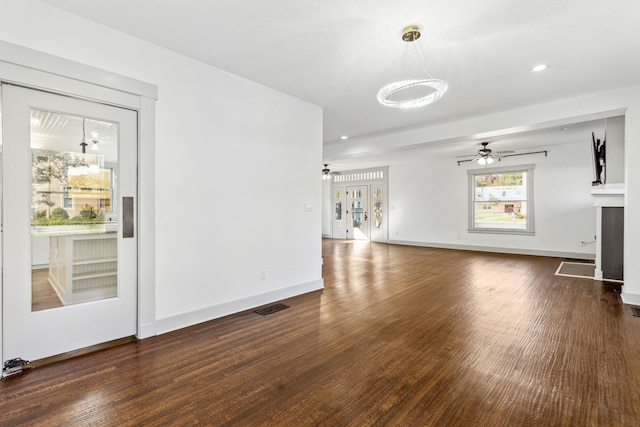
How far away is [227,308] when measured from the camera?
3.53 metres

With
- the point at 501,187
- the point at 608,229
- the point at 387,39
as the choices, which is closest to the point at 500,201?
the point at 501,187

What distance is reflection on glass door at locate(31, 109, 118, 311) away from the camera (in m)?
2.45

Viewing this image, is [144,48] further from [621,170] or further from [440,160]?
[440,160]

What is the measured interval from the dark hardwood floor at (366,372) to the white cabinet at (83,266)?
0.54m

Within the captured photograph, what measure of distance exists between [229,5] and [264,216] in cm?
228

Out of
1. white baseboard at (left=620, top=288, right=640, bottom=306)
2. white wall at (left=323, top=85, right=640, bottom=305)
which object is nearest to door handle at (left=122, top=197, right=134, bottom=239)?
white wall at (left=323, top=85, right=640, bottom=305)

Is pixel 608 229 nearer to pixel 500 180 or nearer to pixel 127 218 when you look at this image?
pixel 500 180

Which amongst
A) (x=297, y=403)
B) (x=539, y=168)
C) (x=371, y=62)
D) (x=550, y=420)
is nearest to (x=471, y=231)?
(x=539, y=168)

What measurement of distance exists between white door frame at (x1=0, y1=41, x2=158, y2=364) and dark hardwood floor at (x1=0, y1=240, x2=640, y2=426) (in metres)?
0.51

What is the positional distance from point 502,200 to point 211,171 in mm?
8094

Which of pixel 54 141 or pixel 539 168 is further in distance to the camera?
pixel 539 168

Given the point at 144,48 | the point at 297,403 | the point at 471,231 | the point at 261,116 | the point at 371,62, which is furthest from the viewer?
the point at 471,231

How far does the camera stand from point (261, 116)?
154 inches

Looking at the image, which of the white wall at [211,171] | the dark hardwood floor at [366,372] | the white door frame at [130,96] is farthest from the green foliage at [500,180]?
the white door frame at [130,96]
